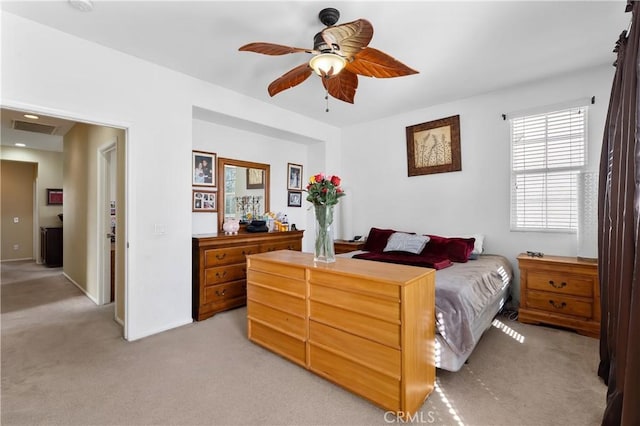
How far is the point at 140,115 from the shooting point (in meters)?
2.90

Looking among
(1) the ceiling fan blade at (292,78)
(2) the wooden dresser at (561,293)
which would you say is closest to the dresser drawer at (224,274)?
(1) the ceiling fan blade at (292,78)

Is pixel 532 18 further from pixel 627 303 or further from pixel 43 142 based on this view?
pixel 43 142

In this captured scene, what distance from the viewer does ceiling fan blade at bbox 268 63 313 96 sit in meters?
2.39

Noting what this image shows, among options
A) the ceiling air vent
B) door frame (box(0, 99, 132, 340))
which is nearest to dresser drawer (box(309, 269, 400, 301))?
door frame (box(0, 99, 132, 340))

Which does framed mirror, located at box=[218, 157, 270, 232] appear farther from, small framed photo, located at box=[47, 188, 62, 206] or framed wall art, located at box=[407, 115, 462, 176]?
small framed photo, located at box=[47, 188, 62, 206]

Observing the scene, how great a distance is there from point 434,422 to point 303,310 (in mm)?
1067

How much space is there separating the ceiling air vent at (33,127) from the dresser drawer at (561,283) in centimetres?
713

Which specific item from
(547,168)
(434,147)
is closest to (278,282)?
(434,147)

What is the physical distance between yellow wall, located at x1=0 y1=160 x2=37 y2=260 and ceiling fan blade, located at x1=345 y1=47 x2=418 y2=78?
859cm

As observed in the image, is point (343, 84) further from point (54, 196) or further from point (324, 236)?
point (54, 196)

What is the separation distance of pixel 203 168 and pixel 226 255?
1238 mm

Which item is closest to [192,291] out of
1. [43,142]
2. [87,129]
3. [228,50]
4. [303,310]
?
[303,310]

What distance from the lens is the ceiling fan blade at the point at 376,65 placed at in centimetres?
206

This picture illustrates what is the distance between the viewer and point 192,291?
3410mm
